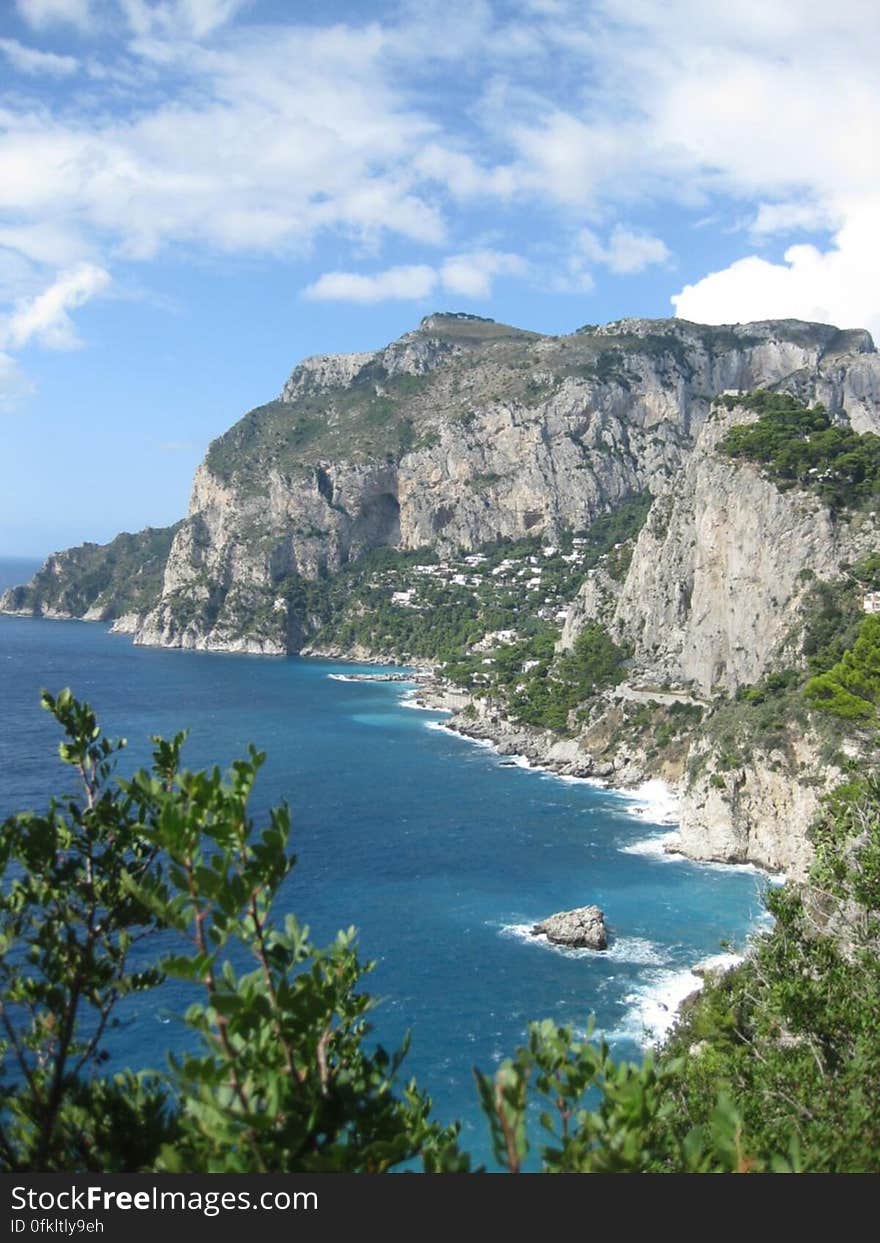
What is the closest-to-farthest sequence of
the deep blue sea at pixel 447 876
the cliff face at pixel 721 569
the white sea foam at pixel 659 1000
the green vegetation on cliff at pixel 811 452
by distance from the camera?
the white sea foam at pixel 659 1000, the deep blue sea at pixel 447 876, the cliff face at pixel 721 569, the green vegetation on cliff at pixel 811 452

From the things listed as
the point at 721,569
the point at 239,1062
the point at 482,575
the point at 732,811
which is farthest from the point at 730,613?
the point at 482,575

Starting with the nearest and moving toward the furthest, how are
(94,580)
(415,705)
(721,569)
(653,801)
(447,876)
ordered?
(447,876), (653,801), (721,569), (415,705), (94,580)

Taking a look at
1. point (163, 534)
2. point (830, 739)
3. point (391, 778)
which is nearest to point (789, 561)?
point (830, 739)

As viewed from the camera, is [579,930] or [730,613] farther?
[730,613]

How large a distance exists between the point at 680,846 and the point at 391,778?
16630 millimetres

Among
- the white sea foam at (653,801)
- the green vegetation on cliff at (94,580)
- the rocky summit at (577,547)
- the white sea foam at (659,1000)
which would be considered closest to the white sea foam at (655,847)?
the rocky summit at (577,547)

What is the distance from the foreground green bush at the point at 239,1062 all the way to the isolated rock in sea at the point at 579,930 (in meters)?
19.2

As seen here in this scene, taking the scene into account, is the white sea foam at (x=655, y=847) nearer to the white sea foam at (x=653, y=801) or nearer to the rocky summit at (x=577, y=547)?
the rocky summit at (x=577, y=547)

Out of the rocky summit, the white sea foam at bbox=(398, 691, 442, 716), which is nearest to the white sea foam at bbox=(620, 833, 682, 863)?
the rocky summit

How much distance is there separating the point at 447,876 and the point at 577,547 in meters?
81.1

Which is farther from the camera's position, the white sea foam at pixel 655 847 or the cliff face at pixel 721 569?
the cliff face at pixel 721 569

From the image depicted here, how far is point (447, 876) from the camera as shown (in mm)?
34156

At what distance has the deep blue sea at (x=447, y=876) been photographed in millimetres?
22906

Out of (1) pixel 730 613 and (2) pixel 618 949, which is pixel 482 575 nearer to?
(1) pixel 730 613
